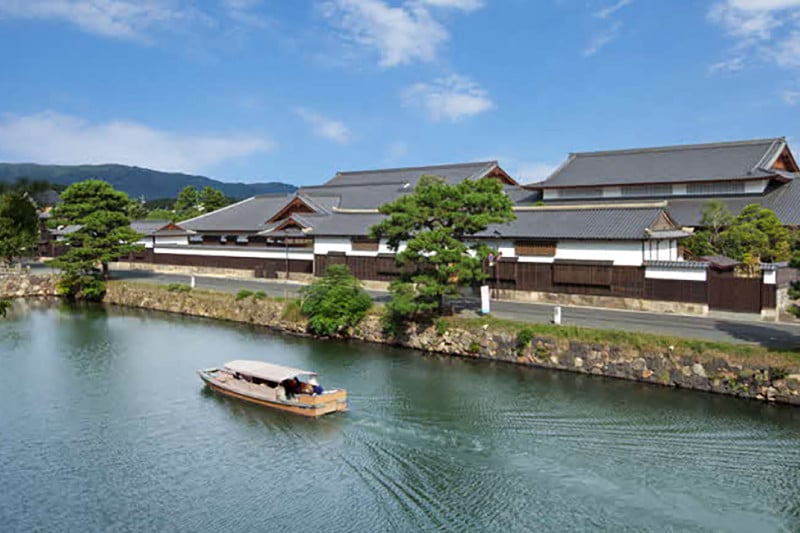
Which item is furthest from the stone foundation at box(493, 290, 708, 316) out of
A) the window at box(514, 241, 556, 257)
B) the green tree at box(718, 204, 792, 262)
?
the green tree at box(718, 204, 792, 262)

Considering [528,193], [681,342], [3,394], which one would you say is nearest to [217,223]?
[528,193]

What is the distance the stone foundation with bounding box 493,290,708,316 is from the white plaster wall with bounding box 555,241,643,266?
67.9 inches

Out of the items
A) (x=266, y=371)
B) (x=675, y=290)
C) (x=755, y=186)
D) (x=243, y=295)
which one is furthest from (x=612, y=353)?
(x=755, y=186)

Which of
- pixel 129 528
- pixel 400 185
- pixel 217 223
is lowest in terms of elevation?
pixel 129 528

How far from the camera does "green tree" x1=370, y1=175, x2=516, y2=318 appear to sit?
25.1 meters

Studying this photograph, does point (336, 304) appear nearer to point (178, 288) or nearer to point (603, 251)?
point (603, 251)

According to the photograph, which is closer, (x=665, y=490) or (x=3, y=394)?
(x=665, y=490)

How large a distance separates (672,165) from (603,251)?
13.8 meters

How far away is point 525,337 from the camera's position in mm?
22938

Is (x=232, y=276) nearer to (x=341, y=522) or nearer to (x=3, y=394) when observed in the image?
(x=3, y=394)

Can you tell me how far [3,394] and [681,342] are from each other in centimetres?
2222

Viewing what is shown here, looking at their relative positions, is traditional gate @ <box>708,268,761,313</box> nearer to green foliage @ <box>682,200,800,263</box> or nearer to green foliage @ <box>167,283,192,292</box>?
green foliage @ <box>682,200,800,263</box>

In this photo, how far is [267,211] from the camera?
4931 centimetres

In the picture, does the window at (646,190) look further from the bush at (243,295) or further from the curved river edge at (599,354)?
the bush at (243,295)
